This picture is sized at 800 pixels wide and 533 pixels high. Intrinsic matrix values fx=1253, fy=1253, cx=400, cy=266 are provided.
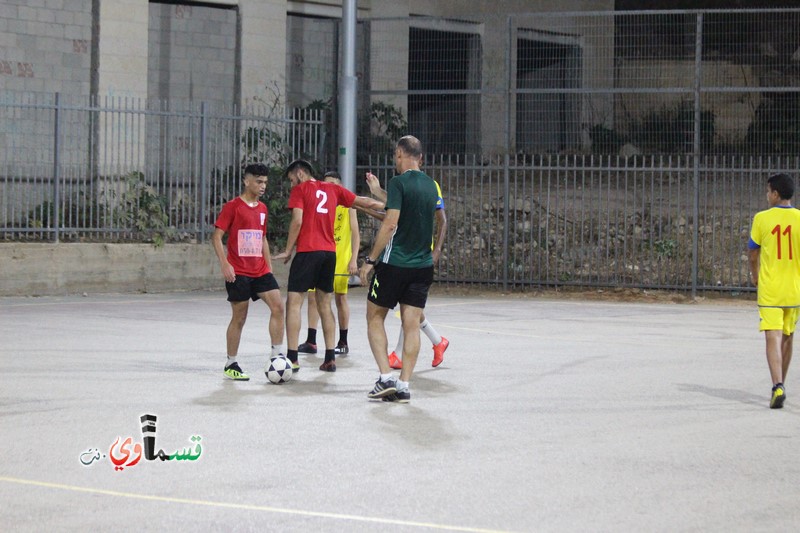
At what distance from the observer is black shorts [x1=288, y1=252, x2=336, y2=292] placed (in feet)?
36.7

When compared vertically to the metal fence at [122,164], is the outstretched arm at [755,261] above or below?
below

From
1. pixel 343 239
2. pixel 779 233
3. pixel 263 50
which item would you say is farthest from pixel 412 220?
pixel 263 50

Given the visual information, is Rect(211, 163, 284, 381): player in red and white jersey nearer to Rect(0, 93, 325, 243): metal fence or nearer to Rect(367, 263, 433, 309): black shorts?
Rect(367, 263, 433, 309): black shorts

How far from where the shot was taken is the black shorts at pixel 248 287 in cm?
1064

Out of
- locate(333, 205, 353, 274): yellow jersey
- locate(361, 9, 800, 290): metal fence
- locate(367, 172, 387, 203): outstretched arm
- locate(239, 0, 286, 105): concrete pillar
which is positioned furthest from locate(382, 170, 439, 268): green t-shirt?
locate(239, 0, 286, 105): concrete pillar

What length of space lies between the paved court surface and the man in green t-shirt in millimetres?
449

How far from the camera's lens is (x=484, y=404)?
9.49 m

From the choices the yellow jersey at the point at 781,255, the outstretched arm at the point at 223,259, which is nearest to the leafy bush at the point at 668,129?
the yellow jersey at the point at 781,255

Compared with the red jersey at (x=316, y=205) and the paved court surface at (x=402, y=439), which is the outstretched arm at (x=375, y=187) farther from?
the paved court surface at (x=402, y=439)

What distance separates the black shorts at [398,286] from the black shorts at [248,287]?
1249mm

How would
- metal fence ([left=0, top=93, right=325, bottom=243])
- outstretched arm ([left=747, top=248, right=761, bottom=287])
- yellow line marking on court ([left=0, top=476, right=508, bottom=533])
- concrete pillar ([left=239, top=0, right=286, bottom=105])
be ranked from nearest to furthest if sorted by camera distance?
yellow line marking on court ([left=0, top=476, right=508, bottom=533]) → outstretched arm ([left=747, top=248, right=761, bottom=287]) → metal fence ([left=0, top=93, right=325, bottom=243]) → concrete pillar ([left=239, top=0, right=286, bottom=105])

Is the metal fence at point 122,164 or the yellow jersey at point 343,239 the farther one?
the metal fence at point 122,164

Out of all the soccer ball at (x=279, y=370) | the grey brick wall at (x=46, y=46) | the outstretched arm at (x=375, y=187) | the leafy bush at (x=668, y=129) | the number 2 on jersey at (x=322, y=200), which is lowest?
the soccer ball at (x=279, y=370)

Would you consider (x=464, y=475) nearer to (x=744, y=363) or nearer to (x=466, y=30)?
(x=744, y=363)
